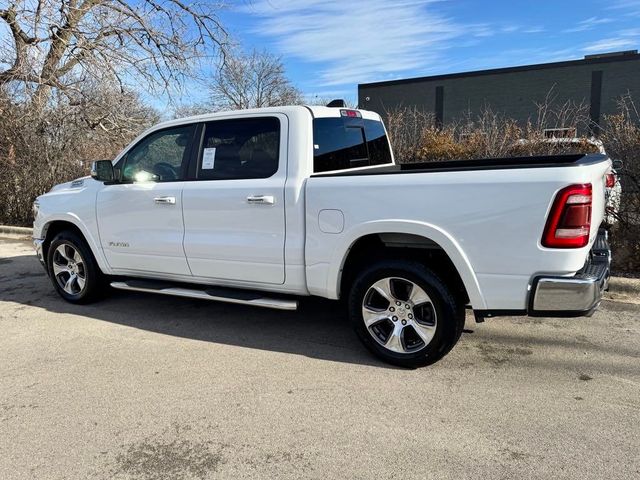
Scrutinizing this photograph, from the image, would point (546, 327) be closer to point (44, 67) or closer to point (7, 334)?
point (7, 334)

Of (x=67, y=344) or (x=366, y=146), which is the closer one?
(x=67, y=344)

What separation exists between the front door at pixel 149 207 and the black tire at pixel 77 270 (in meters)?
0.36

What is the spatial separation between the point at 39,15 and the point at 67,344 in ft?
39.2

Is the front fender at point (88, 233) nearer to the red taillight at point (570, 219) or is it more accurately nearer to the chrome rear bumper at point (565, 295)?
the chrome rear bumper at point (565, 295)

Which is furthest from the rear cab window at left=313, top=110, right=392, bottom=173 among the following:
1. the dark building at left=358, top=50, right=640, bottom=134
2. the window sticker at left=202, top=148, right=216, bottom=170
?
the dark building at left=358, top=50, right=640, bottom=134

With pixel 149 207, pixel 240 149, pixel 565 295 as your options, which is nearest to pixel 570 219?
pixel 565 295

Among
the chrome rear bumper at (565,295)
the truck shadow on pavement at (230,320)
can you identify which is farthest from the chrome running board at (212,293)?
the chrome rear bumper at (565,295)

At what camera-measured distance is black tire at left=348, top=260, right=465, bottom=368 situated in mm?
3730

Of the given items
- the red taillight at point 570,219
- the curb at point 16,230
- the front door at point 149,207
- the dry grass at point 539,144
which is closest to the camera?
the red taillight at point 570,219

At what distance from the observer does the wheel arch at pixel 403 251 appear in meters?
3.56

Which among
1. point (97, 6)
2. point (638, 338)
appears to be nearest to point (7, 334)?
point (638, 338)

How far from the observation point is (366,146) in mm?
5035

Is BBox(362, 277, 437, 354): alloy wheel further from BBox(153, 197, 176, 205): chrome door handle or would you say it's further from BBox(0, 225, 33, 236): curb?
BBox(0, 225, 33, 236): curb

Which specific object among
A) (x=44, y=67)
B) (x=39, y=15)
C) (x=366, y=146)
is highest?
(x=39, y=15)
